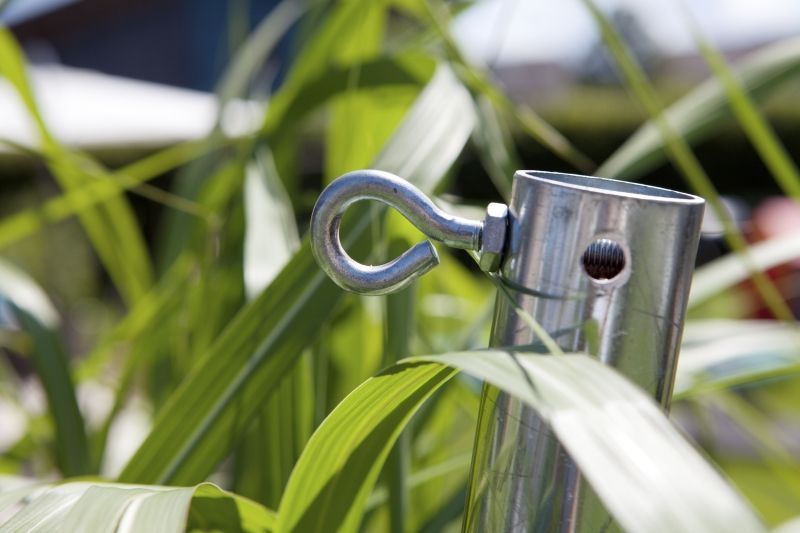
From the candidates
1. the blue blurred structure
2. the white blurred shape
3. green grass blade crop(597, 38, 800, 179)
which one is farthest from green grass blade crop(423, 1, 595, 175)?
the blue blurred structure

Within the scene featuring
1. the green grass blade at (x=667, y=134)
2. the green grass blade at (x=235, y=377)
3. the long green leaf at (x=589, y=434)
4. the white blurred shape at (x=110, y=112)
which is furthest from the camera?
the white blurred shape at (x=110, y=112)

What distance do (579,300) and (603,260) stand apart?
15mm

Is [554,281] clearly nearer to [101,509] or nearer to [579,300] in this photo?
[579,300]

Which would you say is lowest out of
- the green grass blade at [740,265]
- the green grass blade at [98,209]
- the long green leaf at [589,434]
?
the long green leaf at [589,434]

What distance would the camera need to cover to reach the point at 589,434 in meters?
0.19

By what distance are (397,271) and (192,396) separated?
0.15 m

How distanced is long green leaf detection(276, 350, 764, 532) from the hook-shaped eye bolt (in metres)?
0.03

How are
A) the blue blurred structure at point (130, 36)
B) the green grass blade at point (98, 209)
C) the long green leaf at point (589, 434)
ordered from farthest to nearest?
1. the blue blurred structure at point (130, 36)
2. the green grass blade at point (98, 209)
3. the long green leaf at point (589, 434)

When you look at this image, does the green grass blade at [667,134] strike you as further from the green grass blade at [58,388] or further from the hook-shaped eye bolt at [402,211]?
the green grass blade at [58,388]

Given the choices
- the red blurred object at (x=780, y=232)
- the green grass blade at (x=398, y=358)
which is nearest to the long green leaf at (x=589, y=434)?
the green grass blade at (x=398, y=358)

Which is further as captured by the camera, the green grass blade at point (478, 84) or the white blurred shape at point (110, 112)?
the white blurred shape at point (110, 112)

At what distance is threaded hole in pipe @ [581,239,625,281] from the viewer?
0.26 metres

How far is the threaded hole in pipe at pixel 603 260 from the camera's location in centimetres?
26

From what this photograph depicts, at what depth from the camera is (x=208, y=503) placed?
315mm
